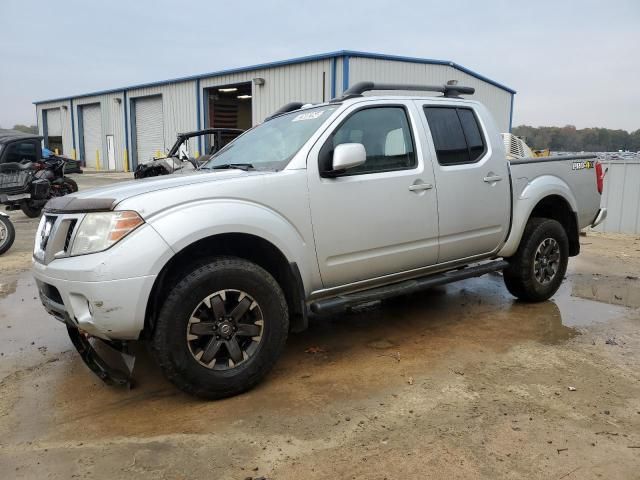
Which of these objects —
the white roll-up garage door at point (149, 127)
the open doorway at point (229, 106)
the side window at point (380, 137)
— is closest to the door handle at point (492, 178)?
the side window at point (380, 137)

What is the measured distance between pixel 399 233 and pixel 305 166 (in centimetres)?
92

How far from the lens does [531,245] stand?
4934mm

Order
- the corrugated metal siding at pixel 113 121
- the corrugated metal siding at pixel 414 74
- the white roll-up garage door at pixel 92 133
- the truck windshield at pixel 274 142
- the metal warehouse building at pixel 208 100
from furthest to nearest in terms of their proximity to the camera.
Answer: the white roll-up garage door at pixel 92 133, the corrugated metal siding at pixel 113 121, the metal warehouse building at pixel 208 100, the corrugated metal siding at pixel 414 74, the truck windshield at pixel 274 142

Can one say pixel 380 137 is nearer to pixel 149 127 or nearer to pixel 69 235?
pixel 69 235

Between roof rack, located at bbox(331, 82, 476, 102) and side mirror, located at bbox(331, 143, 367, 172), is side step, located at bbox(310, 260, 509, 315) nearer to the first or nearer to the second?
side mirror, located at bbox(331, 143, 367, 172)

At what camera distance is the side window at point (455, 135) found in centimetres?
429

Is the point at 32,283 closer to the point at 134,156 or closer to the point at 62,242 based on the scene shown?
the point at 62,242

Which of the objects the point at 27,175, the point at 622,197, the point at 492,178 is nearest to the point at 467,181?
the point at 492,178

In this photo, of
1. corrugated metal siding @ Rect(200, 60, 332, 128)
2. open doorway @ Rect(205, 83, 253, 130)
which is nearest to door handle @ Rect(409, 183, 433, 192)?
corrugated metal siding @ Rect(200, 60, 332, 128)

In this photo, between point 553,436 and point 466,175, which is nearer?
point 553,436

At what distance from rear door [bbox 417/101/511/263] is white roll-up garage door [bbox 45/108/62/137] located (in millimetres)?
41847

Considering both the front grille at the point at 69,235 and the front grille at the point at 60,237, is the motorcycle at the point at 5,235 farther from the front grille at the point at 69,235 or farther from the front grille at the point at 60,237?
the front grille at the point at 69,235

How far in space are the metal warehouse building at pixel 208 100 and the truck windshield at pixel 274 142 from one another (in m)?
12.8

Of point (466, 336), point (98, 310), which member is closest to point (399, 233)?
point (466, 336)
